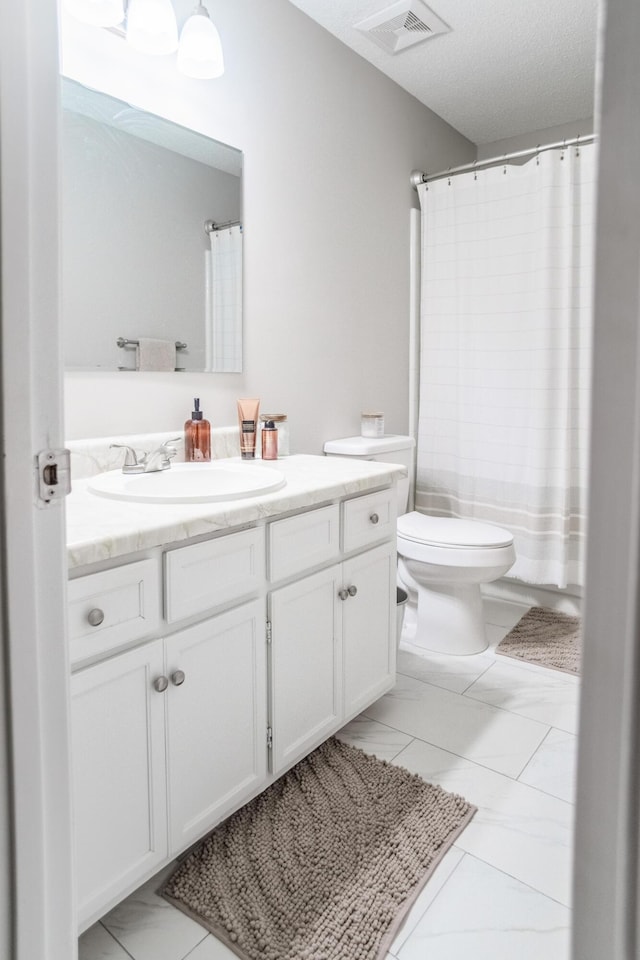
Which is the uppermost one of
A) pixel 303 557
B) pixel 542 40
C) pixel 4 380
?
pixel 542 40

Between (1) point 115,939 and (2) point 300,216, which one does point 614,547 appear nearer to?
(1) point 115,939

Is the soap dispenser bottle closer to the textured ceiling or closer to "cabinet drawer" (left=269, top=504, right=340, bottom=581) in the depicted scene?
"cabinet drawer" (left=269, top=504, right=340, bottom=581)

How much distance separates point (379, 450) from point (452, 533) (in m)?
0.44

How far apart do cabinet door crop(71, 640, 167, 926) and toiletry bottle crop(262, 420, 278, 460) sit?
935mm

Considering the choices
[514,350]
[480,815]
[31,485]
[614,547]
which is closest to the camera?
[614,547]

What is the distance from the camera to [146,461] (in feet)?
5.65

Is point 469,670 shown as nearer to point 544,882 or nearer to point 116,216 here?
point 544,882

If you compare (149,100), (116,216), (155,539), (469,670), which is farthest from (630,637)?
(469,670)

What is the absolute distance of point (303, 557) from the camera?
158 centimetres

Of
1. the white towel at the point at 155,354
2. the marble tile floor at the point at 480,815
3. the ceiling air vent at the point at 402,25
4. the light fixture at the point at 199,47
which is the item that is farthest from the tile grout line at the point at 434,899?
the ceiling air vent at the point at 402,25

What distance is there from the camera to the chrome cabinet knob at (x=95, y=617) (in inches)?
42.9

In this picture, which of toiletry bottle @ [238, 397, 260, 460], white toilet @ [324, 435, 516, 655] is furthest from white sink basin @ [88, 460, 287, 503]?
white toilet @ [324, 435, 516, 655]

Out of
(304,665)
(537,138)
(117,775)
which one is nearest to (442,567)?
(304,665)

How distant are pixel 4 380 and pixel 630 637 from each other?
2.09 ft
